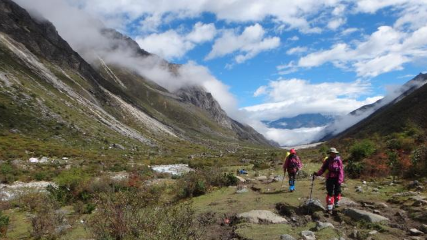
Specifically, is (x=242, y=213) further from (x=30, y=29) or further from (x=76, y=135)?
(x=30, y=29)

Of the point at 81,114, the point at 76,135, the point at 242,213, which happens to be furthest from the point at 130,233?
the point at 81,114

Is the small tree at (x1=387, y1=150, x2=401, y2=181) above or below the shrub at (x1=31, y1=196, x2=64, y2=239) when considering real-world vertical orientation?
above

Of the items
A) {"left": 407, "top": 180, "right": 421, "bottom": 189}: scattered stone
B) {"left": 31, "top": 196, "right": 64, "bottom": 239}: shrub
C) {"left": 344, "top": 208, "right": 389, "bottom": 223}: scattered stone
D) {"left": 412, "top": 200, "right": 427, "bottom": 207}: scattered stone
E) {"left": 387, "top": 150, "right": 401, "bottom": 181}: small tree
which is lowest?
{"left": 31, "top": 196, "right": 64, "bottom": 239}: shrub

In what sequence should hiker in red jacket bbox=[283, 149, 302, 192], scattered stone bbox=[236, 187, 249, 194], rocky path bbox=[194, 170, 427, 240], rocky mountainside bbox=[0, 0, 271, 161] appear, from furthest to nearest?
rocky mountainside bbox=[0, 0, 271, 161]
scattered stone bbox=[236, 187, 249, 194]
hiker in red jacket bbox=[283, 149, 302, 192]
rocky path bbox=[194, 170, 427, 240]

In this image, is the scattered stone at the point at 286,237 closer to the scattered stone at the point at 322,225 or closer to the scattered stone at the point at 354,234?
the scattered stone at the point at 322,225

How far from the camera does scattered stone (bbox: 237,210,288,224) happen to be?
11.6 meters

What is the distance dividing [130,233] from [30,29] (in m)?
137

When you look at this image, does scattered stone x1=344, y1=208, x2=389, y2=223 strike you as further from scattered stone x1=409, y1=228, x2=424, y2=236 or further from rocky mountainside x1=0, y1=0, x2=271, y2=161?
rocky mountainside x1=0, y1=0, x2=271, y2=161

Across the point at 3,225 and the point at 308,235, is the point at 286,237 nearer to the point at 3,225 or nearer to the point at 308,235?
the point at 308,235

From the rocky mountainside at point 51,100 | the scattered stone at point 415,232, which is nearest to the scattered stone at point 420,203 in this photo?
the scattered stone at point 415,232

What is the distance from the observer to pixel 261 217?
11.8 meters

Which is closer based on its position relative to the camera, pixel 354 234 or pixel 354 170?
pixel 354 234

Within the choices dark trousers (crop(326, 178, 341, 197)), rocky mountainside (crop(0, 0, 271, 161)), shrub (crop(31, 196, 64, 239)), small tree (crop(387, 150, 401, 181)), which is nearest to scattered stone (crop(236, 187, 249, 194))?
dark trousers (crop(326, 178, 341, 197))

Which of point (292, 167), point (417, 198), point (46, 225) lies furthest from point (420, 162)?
point (46, 225)
